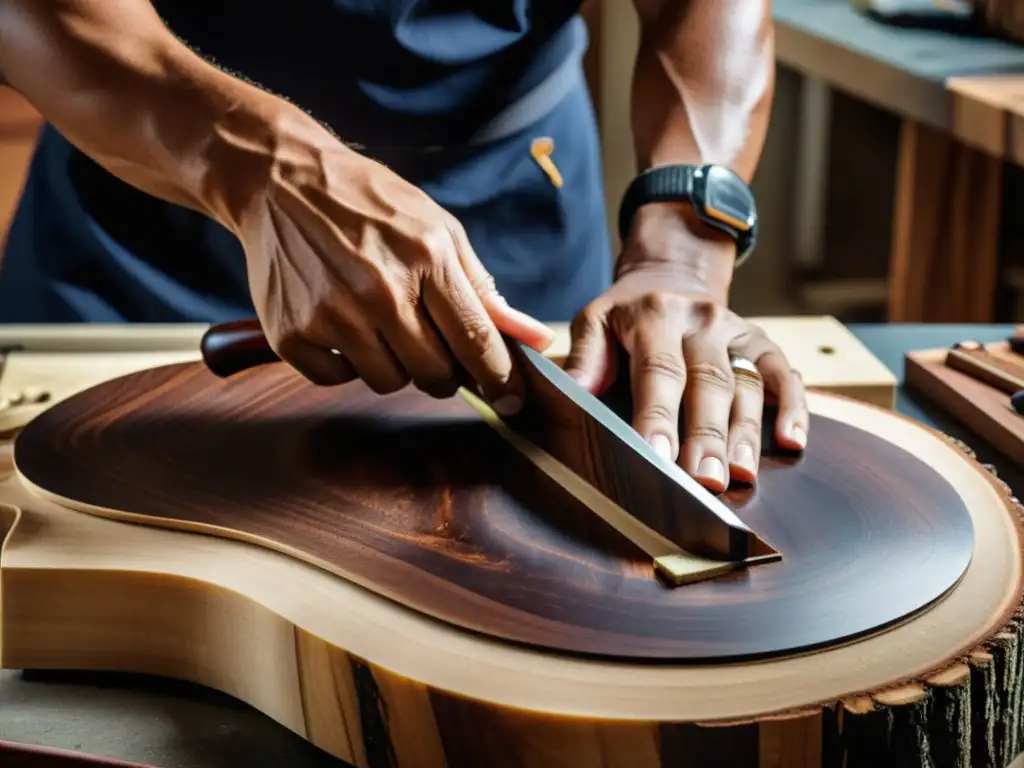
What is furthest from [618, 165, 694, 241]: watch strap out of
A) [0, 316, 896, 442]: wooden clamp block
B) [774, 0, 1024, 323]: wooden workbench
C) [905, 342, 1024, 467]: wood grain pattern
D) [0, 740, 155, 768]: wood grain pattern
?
[774, 0, 1024, 323]: wooden workbench

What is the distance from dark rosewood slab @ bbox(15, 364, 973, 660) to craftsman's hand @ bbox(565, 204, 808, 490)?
0.03m

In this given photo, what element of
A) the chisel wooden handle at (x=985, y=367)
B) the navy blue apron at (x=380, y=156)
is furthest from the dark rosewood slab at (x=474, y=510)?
the navy blue apron at (x=380, y=156)

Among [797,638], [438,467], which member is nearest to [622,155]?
[438,467]

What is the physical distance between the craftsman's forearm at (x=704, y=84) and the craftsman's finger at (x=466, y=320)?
1.19ft

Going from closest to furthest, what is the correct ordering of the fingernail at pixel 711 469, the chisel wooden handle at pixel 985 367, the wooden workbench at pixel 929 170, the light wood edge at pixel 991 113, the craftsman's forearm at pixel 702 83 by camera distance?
the fingernail at pixel 711 469 < the chisel wooden handle at pixel 985 367 < the craftsman's forearm at pixel 702 83 < the light wood edge at pixel 991 113 < the wooden workbench at pixel 929 170

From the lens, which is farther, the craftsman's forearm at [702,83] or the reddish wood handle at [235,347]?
the craftsman's forearm at [702,83]

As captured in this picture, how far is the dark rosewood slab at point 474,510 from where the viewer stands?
66cm

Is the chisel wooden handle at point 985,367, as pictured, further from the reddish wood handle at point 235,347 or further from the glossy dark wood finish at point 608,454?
the reddish wood handle at point 235,347

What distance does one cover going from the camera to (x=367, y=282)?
84 centimetres

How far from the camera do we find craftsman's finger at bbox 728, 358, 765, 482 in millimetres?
809

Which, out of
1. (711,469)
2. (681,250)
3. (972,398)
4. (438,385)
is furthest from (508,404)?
(972,398)

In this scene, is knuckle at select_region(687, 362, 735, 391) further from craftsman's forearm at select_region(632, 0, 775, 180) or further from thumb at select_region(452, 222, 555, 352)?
craftsman's forearm at select_region(632, 0, 775, 180)

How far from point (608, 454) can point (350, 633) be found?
197 mm

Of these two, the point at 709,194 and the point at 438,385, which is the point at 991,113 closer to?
the point at 709,194
